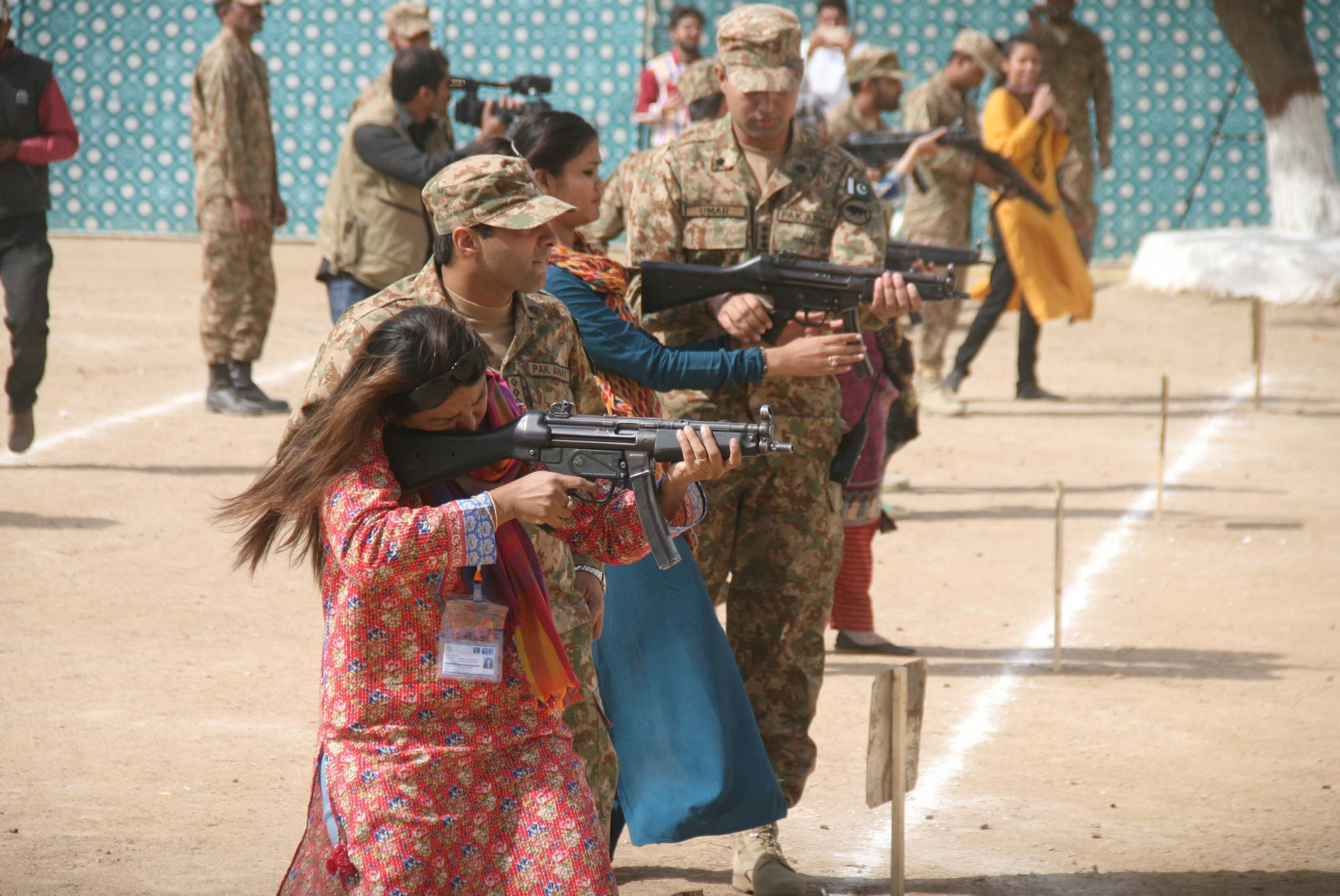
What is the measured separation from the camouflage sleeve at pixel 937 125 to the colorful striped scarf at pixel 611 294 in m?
6.36

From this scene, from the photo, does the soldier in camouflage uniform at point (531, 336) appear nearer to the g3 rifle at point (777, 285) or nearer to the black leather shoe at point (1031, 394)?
the g3 rifle at point (777, 285)

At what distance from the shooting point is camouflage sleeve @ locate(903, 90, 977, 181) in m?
9.87

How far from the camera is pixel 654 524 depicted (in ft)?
9.61

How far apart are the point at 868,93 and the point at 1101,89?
5.05 m

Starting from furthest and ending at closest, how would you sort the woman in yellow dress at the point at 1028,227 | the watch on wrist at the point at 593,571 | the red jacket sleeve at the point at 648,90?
the red jacket sleeve at the point at 648,90
the woman in yellow dress at the point at 1028,227
the watch on wrist at the point at 593,571

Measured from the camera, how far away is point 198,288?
1456cm

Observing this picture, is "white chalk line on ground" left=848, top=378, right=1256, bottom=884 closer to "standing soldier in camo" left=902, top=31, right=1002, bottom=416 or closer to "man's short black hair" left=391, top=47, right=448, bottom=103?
"standing soldier in camo" left=902, top=31, right=1002, bottom=416

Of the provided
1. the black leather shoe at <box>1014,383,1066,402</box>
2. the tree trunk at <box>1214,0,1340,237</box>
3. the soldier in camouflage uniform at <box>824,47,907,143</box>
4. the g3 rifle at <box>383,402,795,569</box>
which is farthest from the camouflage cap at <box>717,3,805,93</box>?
the tree trunk at <box>1214,0,1340,237</box>

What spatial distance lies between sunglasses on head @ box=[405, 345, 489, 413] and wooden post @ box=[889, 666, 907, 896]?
1242 mm

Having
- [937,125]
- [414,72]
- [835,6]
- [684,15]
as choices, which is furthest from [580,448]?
[835,6]

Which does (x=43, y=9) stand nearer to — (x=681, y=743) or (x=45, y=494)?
(x=45, y=494)

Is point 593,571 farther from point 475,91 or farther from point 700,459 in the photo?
→ point 475,91

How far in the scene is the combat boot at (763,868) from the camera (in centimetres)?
384

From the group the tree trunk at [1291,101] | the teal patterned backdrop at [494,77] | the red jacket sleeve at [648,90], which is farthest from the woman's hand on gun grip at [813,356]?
the teal patterned backdrop at [494,77]
